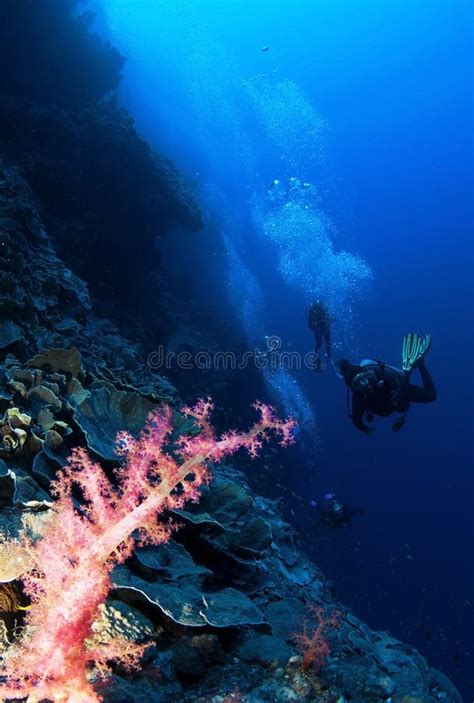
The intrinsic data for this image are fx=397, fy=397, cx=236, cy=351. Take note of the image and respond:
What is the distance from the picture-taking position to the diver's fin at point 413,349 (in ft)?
22.3

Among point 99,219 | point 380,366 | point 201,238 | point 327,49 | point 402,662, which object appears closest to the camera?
point 402,662

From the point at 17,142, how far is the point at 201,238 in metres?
15.3

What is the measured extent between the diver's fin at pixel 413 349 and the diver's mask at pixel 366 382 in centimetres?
94

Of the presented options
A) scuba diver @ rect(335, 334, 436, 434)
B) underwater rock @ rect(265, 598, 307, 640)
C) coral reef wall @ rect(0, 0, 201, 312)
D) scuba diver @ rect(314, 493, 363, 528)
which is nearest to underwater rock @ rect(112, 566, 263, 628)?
underwater rock @ rect(265, 598, 307, 640)

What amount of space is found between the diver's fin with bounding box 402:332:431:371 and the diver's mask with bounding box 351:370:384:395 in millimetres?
940

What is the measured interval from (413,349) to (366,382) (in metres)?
1.48

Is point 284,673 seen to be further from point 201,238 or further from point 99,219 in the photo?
point 201,238

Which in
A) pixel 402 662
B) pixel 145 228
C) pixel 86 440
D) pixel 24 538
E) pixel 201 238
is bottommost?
pixel 24 538

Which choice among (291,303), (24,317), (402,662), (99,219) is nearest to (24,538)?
(402,662)

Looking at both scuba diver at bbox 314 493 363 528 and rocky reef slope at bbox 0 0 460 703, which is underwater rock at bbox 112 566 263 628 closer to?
rocky reef slope at bbox 0 0 460 703

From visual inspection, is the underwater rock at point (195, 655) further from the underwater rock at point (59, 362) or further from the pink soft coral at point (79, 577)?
the underwater rock at point (59, 362)

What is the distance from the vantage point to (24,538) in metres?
2.02

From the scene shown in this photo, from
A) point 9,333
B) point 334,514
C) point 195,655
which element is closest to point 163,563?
point 195,655

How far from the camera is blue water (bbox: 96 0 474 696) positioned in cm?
3120
